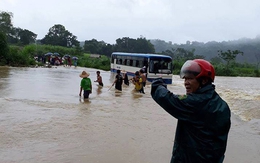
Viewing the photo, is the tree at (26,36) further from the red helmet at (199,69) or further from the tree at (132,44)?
the red helmet at (199,69)

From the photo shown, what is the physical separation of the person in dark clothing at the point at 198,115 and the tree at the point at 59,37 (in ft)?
265

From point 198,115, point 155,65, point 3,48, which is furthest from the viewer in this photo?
point 3,48

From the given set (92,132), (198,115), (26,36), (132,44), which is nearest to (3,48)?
(92,132)

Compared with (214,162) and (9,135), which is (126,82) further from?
(214,162)

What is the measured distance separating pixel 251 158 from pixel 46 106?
6725 millimetres

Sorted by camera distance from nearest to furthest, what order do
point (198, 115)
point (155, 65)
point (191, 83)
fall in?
1. point (198, 115)
2. point (191, 83)
3. point (155, 65)

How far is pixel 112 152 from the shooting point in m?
6.11

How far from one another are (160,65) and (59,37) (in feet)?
208

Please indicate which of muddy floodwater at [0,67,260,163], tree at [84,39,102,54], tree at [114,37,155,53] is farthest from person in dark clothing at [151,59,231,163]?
tree at [114,37,155,53]

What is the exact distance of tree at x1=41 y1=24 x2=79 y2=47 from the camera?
3194 inches

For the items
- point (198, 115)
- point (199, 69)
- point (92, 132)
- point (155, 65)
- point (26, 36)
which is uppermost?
point (26, 36)

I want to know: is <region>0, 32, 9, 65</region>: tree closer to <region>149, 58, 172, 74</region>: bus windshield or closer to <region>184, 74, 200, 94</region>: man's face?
<region>149, 58, 172, 74</region>: bus windshield

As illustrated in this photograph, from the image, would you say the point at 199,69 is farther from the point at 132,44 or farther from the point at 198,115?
the point at 132,44

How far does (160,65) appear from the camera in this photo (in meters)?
23.2
